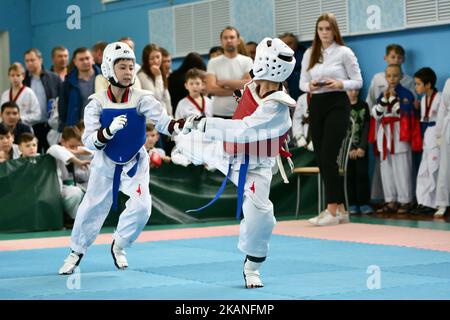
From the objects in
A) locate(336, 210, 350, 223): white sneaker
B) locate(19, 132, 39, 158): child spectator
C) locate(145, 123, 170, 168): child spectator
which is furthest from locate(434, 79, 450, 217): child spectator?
locate(19, 132, 39, 158): child spectator

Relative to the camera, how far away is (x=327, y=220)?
945cm

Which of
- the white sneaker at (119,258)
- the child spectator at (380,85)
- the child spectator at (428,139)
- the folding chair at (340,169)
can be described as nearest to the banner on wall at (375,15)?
the child spectator at (380,85)

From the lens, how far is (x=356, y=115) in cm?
1109

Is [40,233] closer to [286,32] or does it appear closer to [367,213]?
[367,213]

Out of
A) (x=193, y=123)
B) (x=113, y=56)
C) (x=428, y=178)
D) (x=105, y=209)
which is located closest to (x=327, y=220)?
(x=428, y=178)

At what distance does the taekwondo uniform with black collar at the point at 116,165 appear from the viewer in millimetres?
6340

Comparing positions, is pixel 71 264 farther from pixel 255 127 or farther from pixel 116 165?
pixel 255 127

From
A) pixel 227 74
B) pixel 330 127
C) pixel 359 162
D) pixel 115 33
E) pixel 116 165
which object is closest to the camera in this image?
pixel 116 165

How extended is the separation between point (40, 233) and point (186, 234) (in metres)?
1.55

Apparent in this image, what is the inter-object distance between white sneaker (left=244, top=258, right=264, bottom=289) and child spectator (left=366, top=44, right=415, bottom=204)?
19.3 feet

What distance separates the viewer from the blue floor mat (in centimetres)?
532

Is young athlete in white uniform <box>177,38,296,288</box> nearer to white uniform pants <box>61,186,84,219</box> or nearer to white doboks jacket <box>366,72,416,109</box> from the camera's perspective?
white uniform pants <box>61,186,84,219</box>

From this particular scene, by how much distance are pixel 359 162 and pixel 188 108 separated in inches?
96.3

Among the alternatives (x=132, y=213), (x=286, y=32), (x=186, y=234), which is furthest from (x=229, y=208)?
(x=132, y=213)
